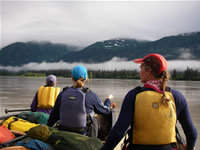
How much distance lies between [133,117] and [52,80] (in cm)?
421

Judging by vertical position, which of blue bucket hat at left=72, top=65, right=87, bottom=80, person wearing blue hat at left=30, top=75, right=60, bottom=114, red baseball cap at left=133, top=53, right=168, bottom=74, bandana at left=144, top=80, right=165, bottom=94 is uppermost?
red baseball cap at left=133, top=53, right=168, bottom=74

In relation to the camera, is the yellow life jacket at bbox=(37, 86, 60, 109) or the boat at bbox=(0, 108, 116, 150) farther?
the yellow life jacket at bbox=(37, 86, 60, 109)

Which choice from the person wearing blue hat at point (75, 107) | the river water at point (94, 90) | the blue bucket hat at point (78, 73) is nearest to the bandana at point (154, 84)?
the person wearing blue hat at point (75, 107)

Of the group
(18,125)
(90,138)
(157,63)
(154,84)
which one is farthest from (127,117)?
(18,125)

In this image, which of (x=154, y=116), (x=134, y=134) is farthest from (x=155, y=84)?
(x=134, y=134)

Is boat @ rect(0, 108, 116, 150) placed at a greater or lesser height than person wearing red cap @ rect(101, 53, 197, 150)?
lesser

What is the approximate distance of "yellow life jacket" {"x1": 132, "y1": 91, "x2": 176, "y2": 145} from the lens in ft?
6.94

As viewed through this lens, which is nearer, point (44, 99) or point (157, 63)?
point (157, 63)

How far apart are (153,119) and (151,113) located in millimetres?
65

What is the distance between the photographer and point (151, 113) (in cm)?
212

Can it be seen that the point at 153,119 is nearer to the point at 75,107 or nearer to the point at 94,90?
the point at 75,107

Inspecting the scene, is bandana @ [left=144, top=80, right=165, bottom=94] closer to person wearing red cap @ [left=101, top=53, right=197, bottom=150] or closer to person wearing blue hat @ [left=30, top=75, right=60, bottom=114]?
person wearing red cap @ [left=101, top=53, right=197, bottom=150]

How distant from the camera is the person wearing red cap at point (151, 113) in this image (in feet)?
6.84

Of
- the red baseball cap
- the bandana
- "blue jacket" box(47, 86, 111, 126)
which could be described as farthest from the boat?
the red baseball cap
